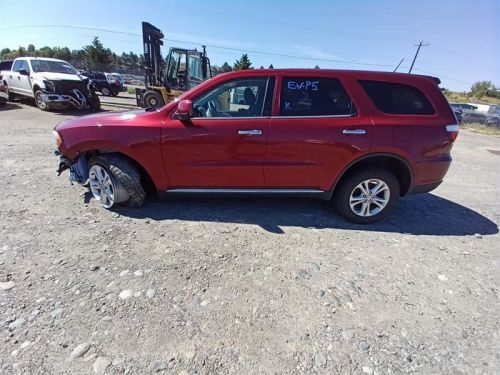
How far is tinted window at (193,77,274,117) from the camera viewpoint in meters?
3.49

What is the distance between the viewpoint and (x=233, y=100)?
3.56m

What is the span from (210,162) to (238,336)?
79.2 inches

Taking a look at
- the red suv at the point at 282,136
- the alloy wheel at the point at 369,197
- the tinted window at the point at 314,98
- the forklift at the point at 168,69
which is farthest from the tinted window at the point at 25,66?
the alloy wheel at the point at 369,197

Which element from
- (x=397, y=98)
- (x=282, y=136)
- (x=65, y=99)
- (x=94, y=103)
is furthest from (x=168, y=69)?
(x=397, y=98)

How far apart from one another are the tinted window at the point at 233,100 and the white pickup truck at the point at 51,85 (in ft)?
34.4

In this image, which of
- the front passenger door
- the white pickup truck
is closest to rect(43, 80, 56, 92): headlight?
the white pickup truck

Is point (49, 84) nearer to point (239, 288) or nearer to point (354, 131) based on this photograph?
point (354, 131)

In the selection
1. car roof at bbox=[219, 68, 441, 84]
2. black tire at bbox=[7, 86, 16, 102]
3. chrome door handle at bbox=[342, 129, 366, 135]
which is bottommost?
black tire at bbox=[7, 86, 16, 102]

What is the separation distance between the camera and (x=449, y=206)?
4.65m

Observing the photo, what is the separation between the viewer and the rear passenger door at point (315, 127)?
3.44 meters

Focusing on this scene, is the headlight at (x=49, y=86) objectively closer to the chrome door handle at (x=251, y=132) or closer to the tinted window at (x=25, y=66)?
the tinted window at (x=25, y=66)

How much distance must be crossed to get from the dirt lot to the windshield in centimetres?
1028

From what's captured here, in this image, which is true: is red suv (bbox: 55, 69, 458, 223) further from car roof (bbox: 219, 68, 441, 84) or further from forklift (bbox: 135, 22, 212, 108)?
forklift (bbox: 135, 22, 212, 108)

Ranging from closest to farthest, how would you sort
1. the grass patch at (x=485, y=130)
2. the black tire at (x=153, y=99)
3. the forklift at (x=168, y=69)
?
the forklift at (x=168, y=69) → the black tire at (x=153, y=99) → the grass patch at (x=485, y=130)
